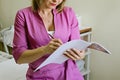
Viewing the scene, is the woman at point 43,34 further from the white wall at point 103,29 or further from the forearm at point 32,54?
the white wall at point 103,29

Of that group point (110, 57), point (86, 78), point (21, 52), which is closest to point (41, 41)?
point (21, 52)

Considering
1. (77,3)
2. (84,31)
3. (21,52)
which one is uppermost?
(21,52)

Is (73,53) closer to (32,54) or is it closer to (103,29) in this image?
(32,54)

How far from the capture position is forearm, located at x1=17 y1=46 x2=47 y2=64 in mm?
981

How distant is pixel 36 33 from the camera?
1085 millimetres

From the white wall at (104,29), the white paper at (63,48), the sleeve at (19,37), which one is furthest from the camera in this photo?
the white wall at (104,29)

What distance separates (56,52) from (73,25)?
0.30 m

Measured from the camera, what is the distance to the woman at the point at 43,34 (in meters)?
1.07

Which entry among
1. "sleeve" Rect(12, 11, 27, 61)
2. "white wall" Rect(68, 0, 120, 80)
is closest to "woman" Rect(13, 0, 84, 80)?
"sleeve" Rect(12, 11, 27, 61)

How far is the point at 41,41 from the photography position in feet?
3.56

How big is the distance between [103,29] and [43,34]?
1255mm

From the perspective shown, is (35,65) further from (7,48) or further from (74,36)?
(7,48)

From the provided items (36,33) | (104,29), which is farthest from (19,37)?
(104,29)

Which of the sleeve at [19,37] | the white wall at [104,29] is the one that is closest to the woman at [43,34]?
the sleeve at [19,37]
